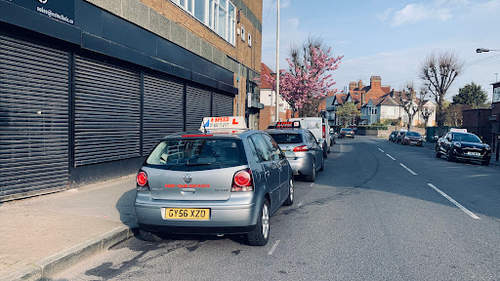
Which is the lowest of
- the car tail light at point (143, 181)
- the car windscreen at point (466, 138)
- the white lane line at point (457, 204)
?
the white lane line at point (457, 204)

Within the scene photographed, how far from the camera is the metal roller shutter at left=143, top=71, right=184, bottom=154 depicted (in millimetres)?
11609

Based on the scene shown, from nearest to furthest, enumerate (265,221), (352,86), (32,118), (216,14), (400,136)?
(265,221) < (32,118) < (216,14) < (400,136) < (352,86)

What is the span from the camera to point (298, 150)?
10305 millimetres

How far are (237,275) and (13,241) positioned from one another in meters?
2.81

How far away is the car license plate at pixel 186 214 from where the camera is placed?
15.3 feet

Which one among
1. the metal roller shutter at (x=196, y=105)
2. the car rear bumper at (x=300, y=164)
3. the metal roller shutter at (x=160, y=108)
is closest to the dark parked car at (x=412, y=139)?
the metal roller shutter at (x=196, y=105)

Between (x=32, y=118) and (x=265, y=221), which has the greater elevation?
(x=32, y=118)

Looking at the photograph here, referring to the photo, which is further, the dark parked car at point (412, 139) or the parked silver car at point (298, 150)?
the dark parked car at point (412, 139)

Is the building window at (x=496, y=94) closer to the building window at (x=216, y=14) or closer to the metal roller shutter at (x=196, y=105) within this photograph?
the building window at (x=216, y=14)

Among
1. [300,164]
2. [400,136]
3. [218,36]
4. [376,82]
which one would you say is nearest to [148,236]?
[300,164]

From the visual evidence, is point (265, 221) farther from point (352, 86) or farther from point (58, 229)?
point (352, 86)

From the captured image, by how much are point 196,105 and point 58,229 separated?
1078 cm

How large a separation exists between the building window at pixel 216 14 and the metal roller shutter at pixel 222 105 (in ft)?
9.36

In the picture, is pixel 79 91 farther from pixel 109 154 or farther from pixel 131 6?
pixel 131 6
